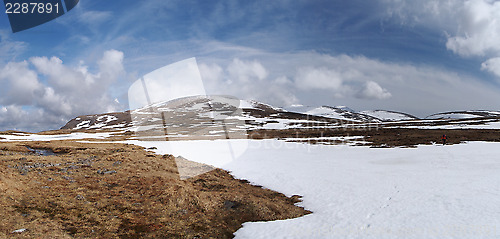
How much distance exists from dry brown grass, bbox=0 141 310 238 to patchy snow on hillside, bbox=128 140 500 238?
6.41 feet

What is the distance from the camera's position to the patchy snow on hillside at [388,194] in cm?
1255

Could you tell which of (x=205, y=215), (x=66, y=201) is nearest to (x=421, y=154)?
(x=205, y=215)

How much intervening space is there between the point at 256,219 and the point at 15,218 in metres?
12.4

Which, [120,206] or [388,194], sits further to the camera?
[388,194]

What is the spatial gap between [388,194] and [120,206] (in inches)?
760

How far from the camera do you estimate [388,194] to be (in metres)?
18.4

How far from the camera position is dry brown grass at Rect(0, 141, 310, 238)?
38.4 ft

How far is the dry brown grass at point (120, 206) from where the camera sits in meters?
11.7

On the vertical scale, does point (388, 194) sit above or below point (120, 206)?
below

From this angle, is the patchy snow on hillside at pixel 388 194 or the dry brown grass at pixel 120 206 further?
the patchy snow on hillside at pixel 388 194

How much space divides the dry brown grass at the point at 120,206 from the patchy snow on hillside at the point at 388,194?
195cm

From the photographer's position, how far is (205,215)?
577 inches

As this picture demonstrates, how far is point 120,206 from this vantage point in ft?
48.6

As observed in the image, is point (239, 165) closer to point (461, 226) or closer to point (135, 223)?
point (135, 223)
